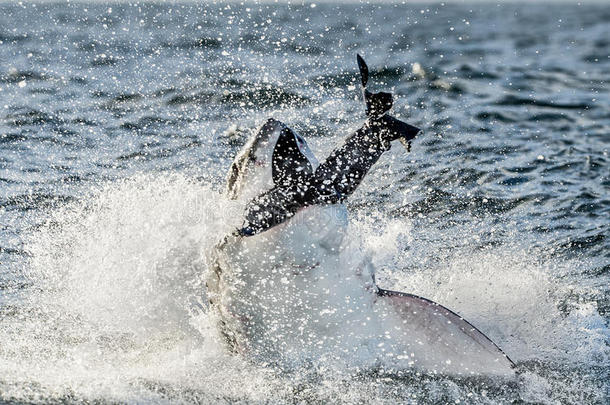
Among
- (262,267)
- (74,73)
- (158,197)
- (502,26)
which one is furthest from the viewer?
(502,26)

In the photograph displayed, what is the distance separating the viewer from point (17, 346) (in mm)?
5781

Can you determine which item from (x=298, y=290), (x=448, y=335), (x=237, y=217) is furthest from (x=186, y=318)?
(x=448, y=335)

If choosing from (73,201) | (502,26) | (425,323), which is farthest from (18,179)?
(502,26)

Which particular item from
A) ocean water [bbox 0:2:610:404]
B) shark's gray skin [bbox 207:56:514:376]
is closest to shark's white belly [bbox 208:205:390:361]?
shark's gray skin [bbox 207:56:514:376]

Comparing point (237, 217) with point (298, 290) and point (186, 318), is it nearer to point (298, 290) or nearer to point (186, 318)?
point (298, 290)

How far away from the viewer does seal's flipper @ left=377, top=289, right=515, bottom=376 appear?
5.31m

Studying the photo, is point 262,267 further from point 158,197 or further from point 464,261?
point 464,261

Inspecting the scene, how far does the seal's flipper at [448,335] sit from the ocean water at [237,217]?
0.17 m

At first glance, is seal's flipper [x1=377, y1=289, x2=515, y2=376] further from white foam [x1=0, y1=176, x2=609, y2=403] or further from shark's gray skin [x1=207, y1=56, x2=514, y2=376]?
white foam [x1=0, y1=176, x2=609, y2=403]

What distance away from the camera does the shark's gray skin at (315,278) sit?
4.84 meters

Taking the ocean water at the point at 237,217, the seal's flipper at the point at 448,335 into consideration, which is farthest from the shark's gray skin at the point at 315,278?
the ocean water at the point at 237,217

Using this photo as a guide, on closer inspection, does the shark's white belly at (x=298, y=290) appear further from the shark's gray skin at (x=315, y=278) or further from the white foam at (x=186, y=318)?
the white foam at (x=186, y=318)

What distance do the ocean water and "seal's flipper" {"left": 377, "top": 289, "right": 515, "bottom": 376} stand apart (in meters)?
0.17

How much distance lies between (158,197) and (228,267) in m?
2.21
